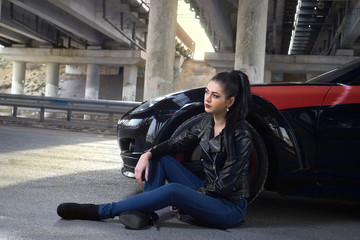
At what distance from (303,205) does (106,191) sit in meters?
1.73

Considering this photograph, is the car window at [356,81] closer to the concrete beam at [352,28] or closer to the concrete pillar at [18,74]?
the concrete beam at [352,28]

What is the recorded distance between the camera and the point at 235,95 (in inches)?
97.3

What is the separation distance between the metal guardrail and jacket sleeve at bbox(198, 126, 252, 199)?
347 inches

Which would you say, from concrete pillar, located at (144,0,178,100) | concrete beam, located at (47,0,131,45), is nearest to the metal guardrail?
concrete pillar, located at (144,0,178,100)

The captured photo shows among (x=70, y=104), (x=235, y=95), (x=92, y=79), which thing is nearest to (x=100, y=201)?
(x=235, y=95)

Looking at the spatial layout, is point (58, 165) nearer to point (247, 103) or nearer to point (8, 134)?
point (247, 103)

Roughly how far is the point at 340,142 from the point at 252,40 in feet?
29.6

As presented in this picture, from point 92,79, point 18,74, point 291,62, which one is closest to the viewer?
point 291,62

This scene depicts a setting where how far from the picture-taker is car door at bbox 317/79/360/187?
9.20ft

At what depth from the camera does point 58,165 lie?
4.84m

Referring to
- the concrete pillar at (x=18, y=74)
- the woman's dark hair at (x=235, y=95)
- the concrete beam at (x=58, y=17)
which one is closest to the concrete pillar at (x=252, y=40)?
the woman's dark hair at (x=235, y=95)

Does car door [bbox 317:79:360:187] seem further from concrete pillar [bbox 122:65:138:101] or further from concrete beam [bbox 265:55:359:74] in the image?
concrete pillar [bbox 122:65:138:101]

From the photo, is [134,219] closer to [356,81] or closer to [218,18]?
[356,81]

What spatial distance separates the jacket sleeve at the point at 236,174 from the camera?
7.89 ft
